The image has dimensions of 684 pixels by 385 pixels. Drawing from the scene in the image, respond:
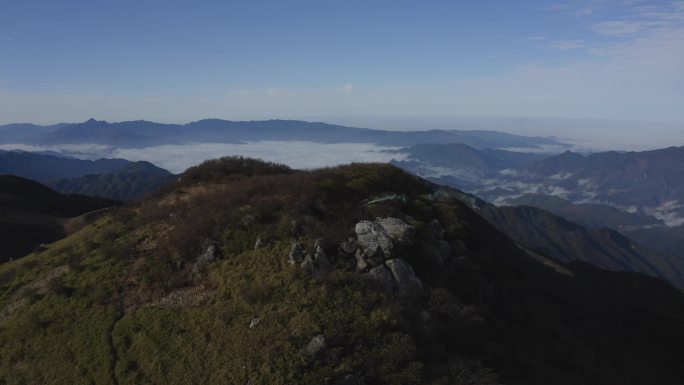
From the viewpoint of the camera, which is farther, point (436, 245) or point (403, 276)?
point (436, 245)

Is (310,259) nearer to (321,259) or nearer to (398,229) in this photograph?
(321,259)

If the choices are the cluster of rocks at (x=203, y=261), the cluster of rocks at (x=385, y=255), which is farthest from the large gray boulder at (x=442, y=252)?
the cluster of rocks at (x=203, y=261)

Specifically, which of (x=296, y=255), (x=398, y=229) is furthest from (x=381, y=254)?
(x=296, y=255)

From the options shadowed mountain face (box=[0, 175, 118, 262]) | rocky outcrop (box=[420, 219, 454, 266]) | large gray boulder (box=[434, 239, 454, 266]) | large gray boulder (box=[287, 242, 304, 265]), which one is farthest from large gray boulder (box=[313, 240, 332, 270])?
shadowed mountain face (box=[0, 175, 118, 262])

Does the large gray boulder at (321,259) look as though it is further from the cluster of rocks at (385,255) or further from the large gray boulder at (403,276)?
the large gray boulder at (403,276)

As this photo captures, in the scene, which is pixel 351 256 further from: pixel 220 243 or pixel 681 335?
pixel 681 335
